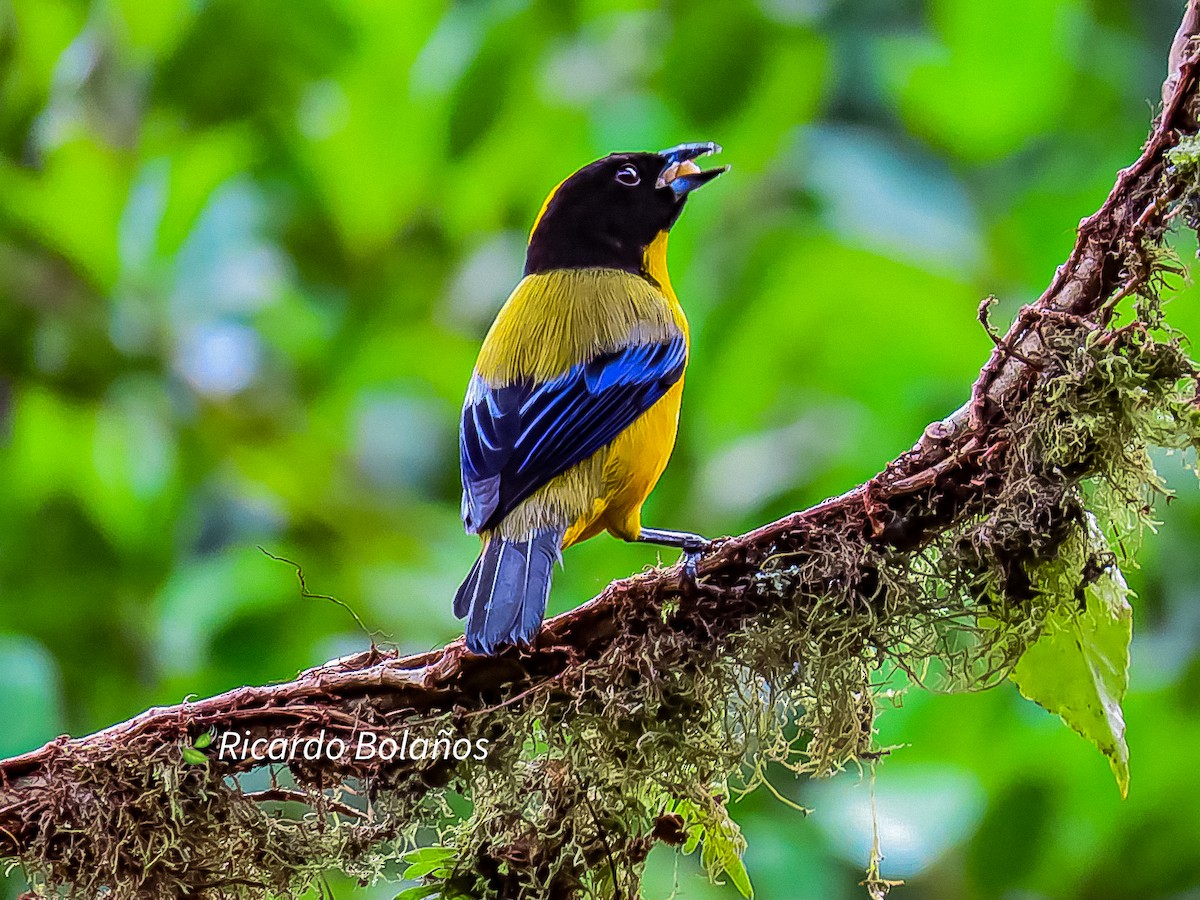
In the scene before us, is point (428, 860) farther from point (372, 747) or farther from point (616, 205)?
Answer: point (616, 205)

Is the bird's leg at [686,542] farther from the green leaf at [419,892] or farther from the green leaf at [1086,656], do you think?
the green leaf at [419,892]

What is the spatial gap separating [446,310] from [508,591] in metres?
2.04

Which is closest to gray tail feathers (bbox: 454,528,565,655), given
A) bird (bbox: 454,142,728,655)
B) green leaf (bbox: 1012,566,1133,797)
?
bird (bbox: 454,142,728,655)

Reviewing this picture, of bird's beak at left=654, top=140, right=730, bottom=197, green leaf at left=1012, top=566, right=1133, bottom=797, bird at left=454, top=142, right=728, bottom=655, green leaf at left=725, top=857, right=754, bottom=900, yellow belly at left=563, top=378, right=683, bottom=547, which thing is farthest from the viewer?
bird's beak at left=654, top=140, right=730, bottom=197

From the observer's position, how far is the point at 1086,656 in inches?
78.9

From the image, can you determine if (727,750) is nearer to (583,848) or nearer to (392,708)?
(583,848)

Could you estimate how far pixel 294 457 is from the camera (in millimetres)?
3887

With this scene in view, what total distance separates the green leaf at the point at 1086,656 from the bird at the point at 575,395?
0.59 metres

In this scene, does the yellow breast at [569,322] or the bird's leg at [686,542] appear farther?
the yellow breast at [569,322]

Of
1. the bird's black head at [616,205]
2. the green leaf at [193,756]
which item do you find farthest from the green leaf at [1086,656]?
the bird's black head at [616,205]

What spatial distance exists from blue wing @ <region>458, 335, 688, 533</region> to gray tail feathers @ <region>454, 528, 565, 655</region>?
10cm

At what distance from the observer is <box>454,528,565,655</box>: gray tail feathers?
2046mm

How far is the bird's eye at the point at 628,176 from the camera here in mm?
3387

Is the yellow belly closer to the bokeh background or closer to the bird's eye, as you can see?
the bokeh background
